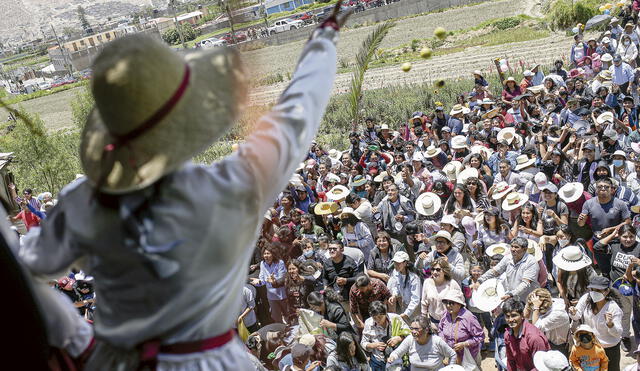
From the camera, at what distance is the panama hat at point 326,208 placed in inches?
396

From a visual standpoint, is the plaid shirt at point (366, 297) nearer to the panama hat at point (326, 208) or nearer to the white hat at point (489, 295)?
the white hat at point (489, 295)

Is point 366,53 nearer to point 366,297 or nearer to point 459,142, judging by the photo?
point 366,297

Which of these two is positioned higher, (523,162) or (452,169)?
(523,162)

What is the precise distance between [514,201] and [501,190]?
43 cm

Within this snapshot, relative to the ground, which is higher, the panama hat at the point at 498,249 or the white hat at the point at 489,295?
the panama hat at the point at 498,249

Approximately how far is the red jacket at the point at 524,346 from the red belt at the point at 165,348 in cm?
499

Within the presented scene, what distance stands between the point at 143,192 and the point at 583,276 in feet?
21.5

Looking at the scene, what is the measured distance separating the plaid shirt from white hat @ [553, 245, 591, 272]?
190 cm

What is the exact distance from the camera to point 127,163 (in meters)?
1.25

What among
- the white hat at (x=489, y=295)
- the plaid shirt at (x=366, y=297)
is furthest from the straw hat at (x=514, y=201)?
the plaid shirt at (x=366, y=297)

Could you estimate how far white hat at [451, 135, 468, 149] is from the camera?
11.3 meters

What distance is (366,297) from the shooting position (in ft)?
23.3

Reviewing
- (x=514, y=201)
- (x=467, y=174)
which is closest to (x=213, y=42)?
(x=514, y=201)

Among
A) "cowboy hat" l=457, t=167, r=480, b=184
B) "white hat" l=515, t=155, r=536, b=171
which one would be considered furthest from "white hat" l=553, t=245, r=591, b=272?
"white hat" l=515, t=155, r=536, b=171
